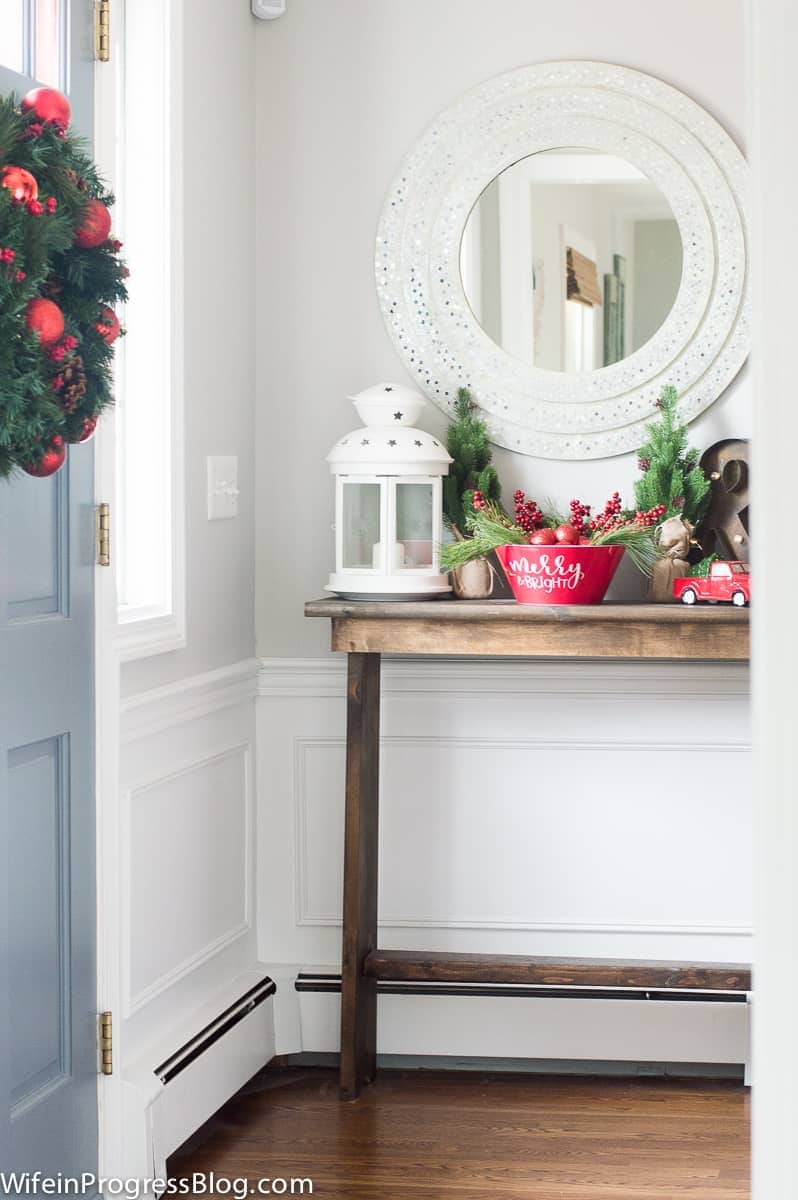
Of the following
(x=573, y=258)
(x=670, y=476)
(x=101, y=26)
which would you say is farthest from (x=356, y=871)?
(x=101, y=26)

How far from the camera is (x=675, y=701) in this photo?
294cm

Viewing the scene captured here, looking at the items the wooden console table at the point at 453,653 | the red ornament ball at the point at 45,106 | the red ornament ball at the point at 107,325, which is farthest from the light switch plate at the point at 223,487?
the red ornament ball at the point at 45,106

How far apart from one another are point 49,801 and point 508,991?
1327 millimetres

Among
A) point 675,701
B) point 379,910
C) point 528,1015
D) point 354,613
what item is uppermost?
point 354,613

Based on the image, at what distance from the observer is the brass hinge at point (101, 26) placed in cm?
213

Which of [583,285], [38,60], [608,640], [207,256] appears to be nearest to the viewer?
[38,60]

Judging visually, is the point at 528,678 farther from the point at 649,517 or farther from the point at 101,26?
the point at 101,26

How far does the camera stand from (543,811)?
2973 mm

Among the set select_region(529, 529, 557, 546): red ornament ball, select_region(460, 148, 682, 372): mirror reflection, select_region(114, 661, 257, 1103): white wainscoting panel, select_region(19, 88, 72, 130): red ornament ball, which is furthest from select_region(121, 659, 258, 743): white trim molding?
select_region(19, 88, 72, 130): red ornament ball

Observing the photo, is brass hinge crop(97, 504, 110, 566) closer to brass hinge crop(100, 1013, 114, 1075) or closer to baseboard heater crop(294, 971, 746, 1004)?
brass hinge crop(100, 1013, 114, 1075)

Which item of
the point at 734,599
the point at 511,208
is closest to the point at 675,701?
the point at 734,599

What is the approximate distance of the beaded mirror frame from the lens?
9.41 feet

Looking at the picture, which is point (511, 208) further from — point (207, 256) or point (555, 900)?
point (555, 900)

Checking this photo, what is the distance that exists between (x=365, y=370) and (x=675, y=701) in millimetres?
1029
